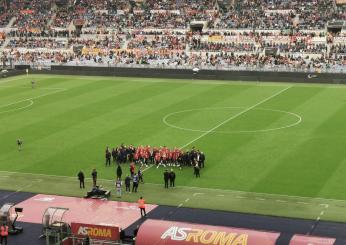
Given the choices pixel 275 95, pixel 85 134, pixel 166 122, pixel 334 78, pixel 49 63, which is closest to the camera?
pixel 85 134

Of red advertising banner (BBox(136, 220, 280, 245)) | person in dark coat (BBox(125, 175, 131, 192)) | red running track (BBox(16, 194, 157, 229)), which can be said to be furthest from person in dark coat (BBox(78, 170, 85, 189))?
red advertising banner (BBox(136, 220, 280, 245))

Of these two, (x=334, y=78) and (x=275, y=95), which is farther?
(x=334, y=78)

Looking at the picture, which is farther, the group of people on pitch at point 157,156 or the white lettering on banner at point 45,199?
the group of people on pitch at point 157,156

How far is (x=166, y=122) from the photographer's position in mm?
55469

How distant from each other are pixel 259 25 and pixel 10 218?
7218cm

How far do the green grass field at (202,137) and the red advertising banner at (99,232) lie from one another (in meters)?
7.72

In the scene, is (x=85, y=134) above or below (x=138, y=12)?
below

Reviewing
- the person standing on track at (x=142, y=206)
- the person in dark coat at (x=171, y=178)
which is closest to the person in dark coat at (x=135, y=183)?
the person in dark coat at (x=171, y=178)

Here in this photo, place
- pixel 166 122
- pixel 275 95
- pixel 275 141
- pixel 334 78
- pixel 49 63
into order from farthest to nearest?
pixel 49 63, pixel 334 78, pixel 275 95, pixel 166 122, pixel 275 141

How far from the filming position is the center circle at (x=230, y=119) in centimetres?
5244

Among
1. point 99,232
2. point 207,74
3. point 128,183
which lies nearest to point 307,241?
point 99,232

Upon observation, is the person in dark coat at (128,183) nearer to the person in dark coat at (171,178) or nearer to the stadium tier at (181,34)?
the person in dark coat at (171,178)

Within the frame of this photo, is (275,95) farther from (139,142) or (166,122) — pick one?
(139,142)

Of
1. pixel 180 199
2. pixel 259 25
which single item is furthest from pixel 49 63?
pixel 180 199
